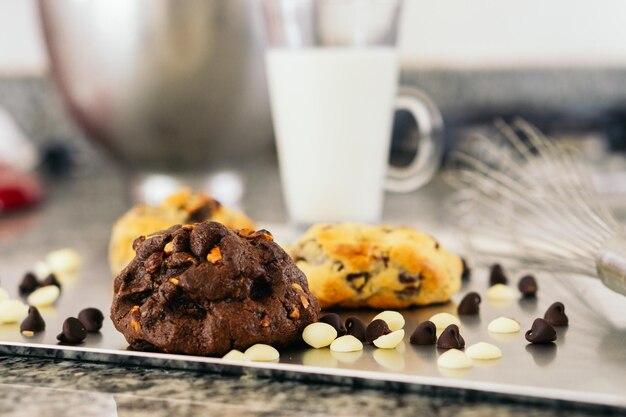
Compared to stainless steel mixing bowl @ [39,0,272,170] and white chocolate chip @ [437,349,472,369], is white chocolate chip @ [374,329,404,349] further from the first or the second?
stainless steel mixing bowl @ [39,0,272,170]

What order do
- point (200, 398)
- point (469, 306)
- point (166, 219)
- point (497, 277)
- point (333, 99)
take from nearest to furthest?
1. point (200, 398)
2. point (469, 306)
3. point (497, 277)
4. point (166, 219)
5. point (333, 99)

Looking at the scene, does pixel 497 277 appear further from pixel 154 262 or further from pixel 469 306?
pixel 154 262

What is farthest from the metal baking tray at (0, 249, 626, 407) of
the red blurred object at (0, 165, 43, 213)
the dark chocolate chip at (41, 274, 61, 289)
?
the red blurred object at (0, 165, 43, 213)

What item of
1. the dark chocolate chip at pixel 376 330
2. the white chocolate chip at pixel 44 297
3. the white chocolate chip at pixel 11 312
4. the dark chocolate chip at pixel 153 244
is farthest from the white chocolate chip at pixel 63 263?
the dark chocolate chip at pixel 376 330

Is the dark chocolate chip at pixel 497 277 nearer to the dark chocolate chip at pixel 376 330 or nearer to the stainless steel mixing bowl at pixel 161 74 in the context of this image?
the dark chocolate chip at pixel 376 330

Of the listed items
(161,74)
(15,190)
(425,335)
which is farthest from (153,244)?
(15,190)

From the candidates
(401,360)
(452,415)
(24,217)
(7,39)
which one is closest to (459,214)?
(24,217)

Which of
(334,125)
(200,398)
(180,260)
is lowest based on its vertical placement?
(200,398)
